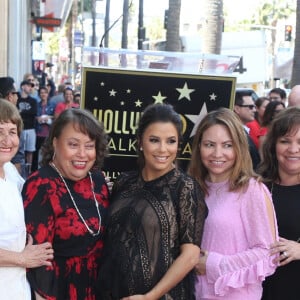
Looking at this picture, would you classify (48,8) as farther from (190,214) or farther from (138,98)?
(190,214)

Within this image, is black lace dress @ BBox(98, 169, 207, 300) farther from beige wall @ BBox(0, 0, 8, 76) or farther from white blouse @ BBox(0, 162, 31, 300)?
beige wall @ BBox(0, 0, 8, 76)

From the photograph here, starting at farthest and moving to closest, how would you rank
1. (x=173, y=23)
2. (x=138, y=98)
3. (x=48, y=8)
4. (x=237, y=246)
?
(x=48, y=8) → (x=173, y=23) → (x=138, y=98) → (x=237, y=246)

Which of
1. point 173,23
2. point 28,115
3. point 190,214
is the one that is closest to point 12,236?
point 190,214

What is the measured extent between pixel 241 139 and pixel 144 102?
1.21 meters

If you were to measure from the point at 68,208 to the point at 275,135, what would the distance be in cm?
139

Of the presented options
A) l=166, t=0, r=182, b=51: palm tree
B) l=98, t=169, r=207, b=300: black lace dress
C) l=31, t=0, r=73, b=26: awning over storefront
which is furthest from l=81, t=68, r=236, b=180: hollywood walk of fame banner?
l=31, t=0, r=73, b=26: awning over storefront

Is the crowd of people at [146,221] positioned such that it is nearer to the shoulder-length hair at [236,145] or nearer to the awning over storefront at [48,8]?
the shoulder-length hair at [236,145]

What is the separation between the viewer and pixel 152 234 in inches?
132

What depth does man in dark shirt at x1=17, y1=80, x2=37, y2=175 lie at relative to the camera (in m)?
13.5

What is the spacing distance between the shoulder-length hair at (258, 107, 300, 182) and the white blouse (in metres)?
1.55

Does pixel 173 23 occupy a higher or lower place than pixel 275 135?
higher

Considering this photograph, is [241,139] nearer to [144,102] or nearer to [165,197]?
[165,197]

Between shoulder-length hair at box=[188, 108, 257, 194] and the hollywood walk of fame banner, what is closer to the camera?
shoulder-length hair at box=[188, 108, 257, 194]

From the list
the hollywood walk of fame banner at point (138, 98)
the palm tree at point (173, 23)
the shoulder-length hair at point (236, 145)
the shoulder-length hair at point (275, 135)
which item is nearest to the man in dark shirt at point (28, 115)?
the palm tree at point (173, 23)
